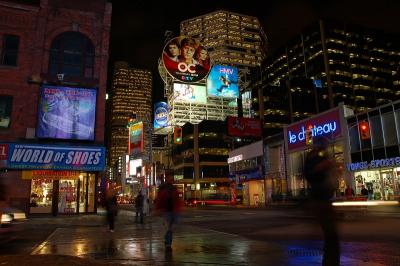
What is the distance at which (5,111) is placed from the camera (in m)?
28.6

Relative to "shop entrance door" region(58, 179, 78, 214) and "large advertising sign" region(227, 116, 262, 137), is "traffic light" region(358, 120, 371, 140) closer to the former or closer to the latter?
"shop entrance door" region(58, 179, 78, 214)

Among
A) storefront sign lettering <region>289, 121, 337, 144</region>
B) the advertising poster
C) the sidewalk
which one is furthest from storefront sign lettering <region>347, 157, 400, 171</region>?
the sidewalk

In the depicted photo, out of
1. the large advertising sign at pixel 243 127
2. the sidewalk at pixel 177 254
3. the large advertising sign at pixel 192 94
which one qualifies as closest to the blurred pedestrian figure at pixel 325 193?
the sidewalk at pixel 177 254

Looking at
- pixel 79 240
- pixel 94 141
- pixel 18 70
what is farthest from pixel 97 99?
pixel 79 240

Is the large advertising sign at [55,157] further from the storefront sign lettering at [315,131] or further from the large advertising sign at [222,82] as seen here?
the large advertising sign at [222,82]

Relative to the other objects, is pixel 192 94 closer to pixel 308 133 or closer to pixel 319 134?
pixel 308 133

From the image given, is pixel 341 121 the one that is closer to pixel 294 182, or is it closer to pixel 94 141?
pixel 294 182

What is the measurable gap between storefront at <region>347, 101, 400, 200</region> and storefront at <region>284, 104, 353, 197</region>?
0.82 meters

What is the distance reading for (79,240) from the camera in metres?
12.5

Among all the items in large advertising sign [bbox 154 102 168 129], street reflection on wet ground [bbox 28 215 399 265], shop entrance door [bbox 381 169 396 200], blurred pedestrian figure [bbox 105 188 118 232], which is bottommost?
street reflection on wet ground [bbox 28 215 399 265]

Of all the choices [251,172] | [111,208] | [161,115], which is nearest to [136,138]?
[251,172]

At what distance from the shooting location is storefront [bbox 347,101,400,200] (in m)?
32.2

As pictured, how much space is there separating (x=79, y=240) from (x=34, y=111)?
1941 centimetres

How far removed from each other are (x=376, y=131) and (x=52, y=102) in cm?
2832
